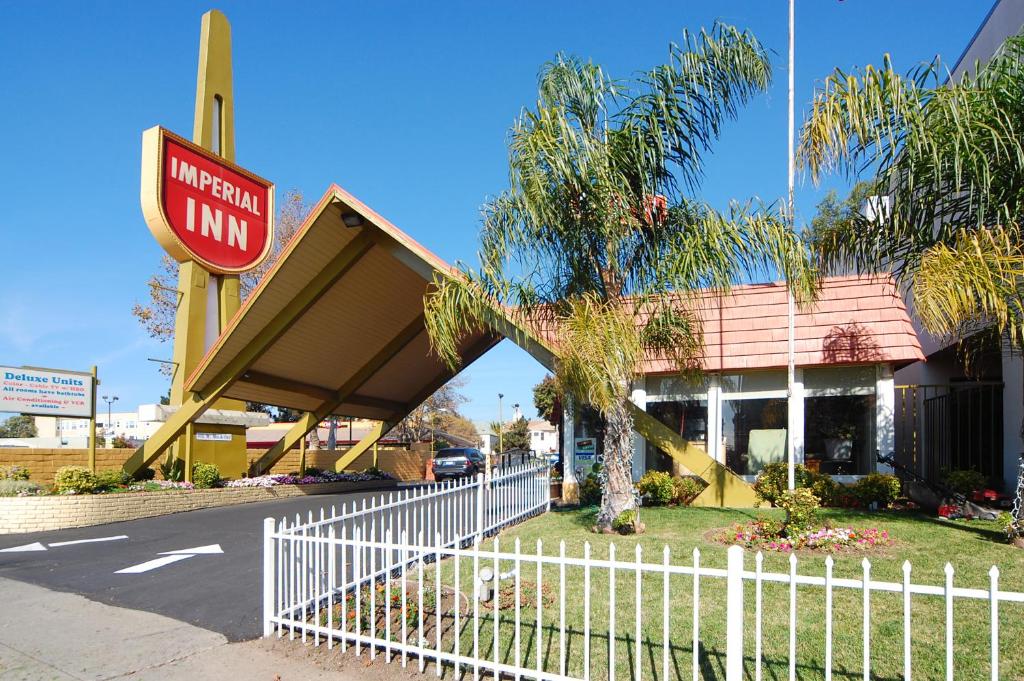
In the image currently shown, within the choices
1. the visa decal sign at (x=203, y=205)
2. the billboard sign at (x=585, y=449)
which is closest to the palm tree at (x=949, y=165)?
the billboard sign at (x=585, y=449)

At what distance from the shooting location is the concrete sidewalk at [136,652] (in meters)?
5.66

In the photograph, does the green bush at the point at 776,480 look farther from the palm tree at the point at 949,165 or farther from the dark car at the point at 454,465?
the dark car at the point at 454,465

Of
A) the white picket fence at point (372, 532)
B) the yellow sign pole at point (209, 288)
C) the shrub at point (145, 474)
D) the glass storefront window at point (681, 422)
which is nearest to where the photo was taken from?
the white picket fence at point (372, 532)

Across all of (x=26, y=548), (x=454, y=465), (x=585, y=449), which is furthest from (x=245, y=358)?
(x=454, y=465)

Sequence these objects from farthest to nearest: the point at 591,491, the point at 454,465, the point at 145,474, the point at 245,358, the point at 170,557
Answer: the point at 454,465 → the point at 145,474 → the point at 245,358 → the point at 591,491 → the point at 170,557

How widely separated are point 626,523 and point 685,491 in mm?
3582

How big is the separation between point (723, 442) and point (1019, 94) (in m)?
8.21

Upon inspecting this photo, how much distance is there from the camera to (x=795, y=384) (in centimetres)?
1395

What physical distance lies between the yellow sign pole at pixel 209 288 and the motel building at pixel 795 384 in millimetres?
11120

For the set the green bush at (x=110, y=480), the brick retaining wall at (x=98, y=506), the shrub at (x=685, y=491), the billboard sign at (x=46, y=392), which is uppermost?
the billboard sign at (x=46, y=392)

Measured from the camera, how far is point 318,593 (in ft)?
20.7

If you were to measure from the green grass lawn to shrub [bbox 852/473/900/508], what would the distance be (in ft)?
9.01

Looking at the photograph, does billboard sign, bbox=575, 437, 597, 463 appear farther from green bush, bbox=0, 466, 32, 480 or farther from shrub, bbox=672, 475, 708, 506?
green bush, bbox=0, 466, 32, 480

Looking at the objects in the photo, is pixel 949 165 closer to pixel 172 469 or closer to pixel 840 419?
pixel 840 419
